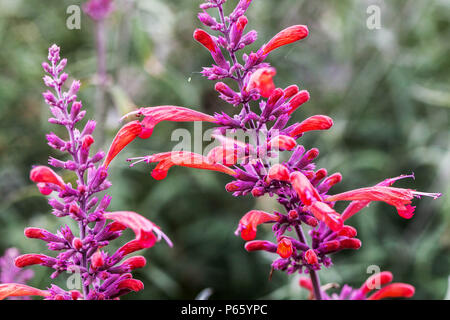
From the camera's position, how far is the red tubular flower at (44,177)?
1396mm

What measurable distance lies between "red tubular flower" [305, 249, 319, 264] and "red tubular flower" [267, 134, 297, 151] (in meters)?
0.31

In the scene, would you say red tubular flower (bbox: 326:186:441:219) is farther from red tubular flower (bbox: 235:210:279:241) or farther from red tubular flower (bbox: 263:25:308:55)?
red tubular flower (bbox: 263:25:308:55)

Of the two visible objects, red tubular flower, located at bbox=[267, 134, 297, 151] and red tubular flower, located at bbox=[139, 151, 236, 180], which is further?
red tubular flower, located at bbox=[139, 151, 236, 180]

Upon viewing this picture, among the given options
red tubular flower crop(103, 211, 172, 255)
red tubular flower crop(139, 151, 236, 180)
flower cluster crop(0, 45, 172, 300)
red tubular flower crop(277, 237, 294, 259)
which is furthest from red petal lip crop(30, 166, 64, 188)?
red tubular flower crop(277, 237, 294, 259)

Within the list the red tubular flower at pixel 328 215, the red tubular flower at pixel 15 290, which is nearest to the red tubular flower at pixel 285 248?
the red tubular flower at pixel 328 215

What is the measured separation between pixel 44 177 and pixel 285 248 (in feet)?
2.38

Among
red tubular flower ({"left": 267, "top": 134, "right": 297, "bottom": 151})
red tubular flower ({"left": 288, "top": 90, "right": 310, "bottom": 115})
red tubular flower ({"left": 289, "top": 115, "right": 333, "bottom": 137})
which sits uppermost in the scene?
red tubular flower ({"left": 288, "top": 90, "right": 310, "bottom": 115})

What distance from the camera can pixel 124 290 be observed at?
1484 millimetres

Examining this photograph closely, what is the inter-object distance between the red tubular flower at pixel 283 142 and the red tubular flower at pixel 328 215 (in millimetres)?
180

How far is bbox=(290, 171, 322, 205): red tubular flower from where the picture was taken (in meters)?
1.37

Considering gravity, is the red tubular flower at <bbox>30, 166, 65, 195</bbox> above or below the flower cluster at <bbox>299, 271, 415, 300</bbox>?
above

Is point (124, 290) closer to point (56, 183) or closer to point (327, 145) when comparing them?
point (56, 183)

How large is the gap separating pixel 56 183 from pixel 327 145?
262 centimetres

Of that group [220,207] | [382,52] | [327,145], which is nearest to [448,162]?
[327,145]
